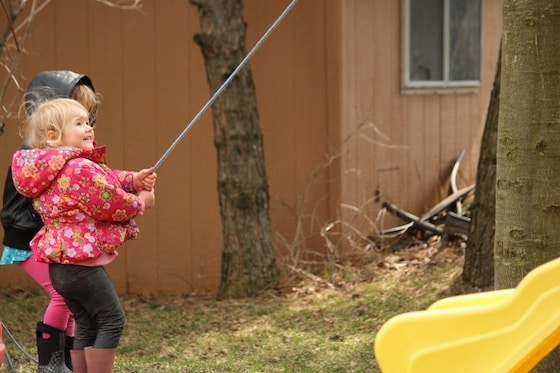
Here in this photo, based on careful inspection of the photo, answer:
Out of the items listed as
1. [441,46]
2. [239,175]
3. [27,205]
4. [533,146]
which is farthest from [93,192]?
[441,46]

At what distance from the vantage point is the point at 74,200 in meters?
4.77

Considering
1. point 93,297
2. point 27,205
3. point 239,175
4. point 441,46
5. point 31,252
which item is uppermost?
point 441,46

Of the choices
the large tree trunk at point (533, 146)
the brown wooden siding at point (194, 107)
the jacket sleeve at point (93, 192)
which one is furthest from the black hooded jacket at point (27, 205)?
the brown wooden siding at point (194, 107)

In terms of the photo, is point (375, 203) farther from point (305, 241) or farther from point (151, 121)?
point (151, 121)

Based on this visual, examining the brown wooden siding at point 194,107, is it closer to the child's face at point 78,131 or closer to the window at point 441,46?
the window at point 441,46

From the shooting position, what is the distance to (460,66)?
10727 millimetres

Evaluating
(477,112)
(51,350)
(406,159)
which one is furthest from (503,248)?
(477,112)

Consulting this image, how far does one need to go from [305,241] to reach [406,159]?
1.37 m

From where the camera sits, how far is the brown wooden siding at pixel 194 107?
30.9 ft

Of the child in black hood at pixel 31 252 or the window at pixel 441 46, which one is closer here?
the child in black hood at pixel 31 252

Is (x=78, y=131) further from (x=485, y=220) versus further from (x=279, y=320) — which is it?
(x=485, y=220)

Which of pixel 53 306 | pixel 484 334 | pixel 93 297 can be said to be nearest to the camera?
pixel 484 334

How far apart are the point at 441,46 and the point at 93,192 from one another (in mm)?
6401

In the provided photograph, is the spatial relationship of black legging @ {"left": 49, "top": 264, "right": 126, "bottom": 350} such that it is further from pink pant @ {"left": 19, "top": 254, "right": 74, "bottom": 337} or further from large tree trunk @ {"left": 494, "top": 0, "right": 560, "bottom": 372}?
large tree trunk @ {"left": 494, "top": 0, "right": 560, "bottom": 372}
